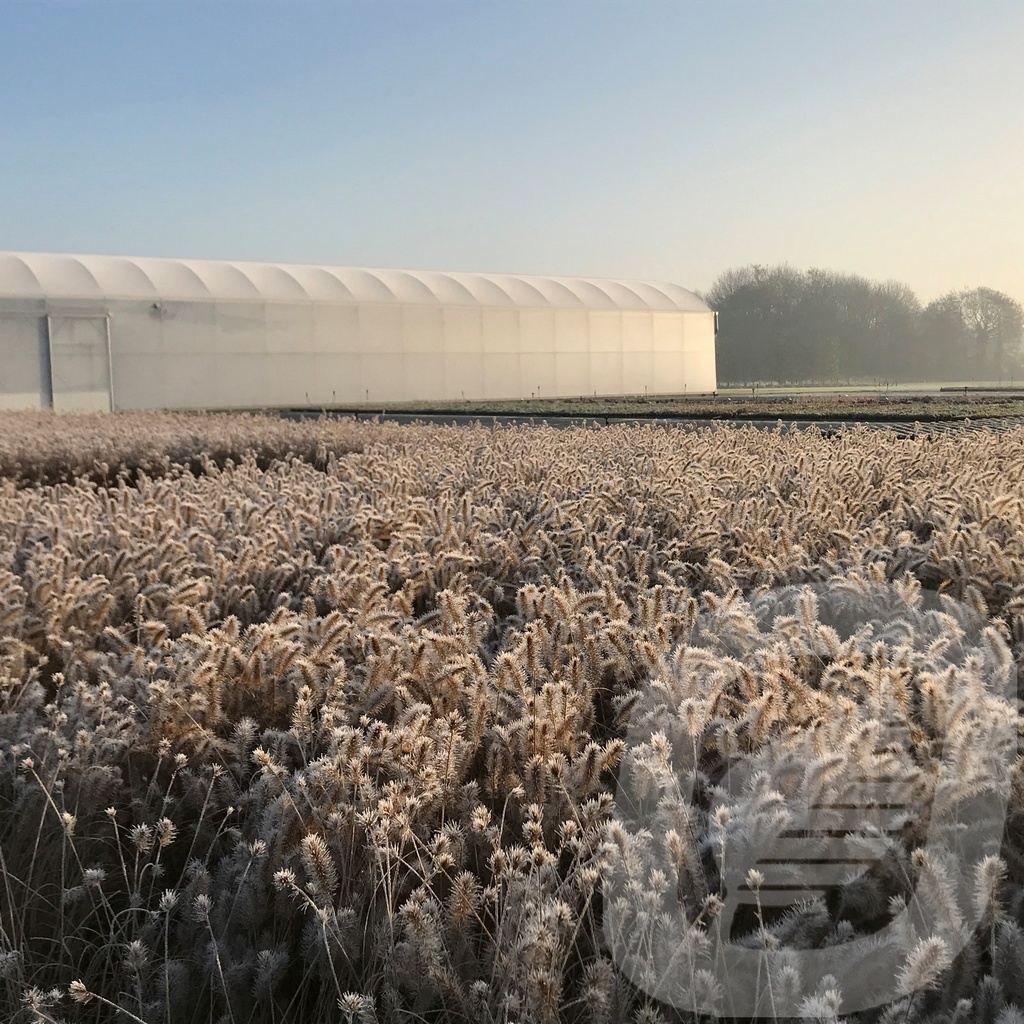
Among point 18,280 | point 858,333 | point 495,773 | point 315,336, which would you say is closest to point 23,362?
point 18,280

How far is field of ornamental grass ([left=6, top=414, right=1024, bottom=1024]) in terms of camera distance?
77.4 inches

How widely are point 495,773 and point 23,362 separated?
32.2m

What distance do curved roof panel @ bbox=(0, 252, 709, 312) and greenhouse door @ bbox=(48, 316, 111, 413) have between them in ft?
2.98

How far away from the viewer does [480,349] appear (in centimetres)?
3828

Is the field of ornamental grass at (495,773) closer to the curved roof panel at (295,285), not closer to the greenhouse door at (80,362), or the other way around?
the greenhouse door at (80,362)

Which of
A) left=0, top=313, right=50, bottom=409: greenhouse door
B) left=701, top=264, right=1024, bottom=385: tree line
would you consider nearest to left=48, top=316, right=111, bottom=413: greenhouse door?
left=0, top=313, right=50, bottom=409: greenhouse door

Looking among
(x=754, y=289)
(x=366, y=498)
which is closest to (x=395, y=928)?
(x=366, y=498)

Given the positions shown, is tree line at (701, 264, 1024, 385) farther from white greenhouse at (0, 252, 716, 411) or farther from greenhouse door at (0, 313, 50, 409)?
greenhouse door at (0, 313, 50, 409)

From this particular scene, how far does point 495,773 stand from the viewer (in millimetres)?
2602

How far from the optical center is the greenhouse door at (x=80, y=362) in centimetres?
3139

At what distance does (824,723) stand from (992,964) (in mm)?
644
